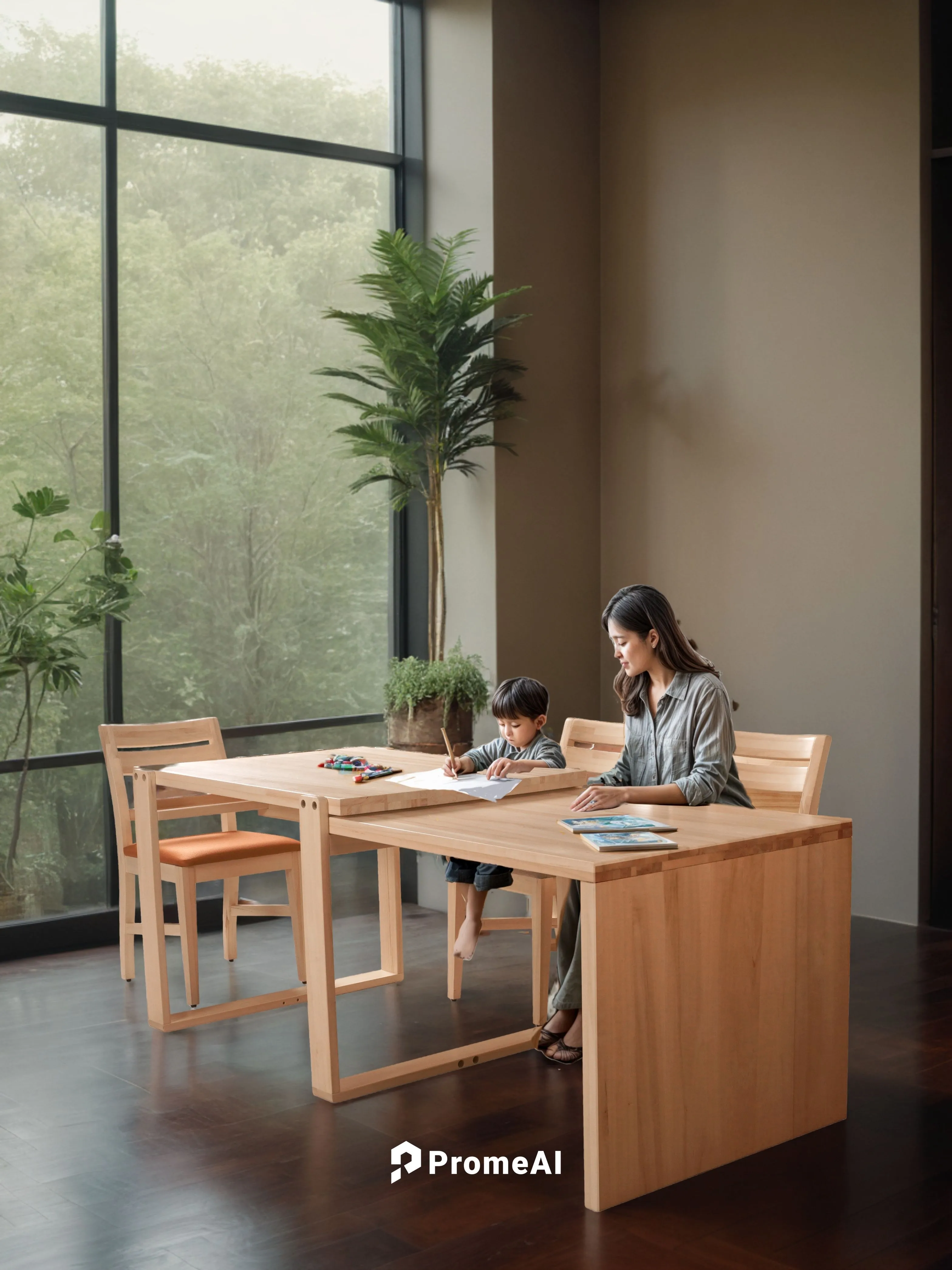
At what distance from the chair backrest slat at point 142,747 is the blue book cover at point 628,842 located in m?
1.88

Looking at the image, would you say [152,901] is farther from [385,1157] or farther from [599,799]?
[599,799]

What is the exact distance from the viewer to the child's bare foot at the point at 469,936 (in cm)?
379

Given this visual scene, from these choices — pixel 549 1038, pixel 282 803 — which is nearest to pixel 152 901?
pixel 282 803

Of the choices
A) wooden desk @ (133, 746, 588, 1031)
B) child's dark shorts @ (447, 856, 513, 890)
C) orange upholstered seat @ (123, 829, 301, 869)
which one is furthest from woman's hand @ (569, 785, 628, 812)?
orange upholstered seat @ (123, 829, 301, 869)

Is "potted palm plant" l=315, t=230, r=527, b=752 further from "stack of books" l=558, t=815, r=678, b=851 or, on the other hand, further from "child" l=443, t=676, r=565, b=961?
"stack of books" l=558, t=815, r=678, b=851

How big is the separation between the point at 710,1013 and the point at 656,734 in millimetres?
856

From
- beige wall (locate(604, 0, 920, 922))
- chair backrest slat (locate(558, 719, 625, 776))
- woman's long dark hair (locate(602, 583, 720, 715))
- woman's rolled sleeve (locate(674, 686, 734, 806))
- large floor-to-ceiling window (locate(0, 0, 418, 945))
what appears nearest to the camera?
woman's rolled sleeve (locate(674, 686, 734, 806))

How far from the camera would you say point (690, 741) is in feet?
11.1

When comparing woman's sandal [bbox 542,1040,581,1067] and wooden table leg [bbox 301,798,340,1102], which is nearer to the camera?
wooden table leg [bbox 301,798,340,1102]

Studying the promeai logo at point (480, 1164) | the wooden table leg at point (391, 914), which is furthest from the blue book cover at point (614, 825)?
the wooden table leg at point (391, 914)

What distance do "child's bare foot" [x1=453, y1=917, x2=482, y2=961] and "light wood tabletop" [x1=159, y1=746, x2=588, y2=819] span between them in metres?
0.44

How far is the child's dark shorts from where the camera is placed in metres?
3.70

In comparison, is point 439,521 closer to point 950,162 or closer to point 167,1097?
point 950,162

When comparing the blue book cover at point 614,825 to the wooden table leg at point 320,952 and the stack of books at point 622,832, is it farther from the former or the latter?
the wooden table leg at point 320,952
